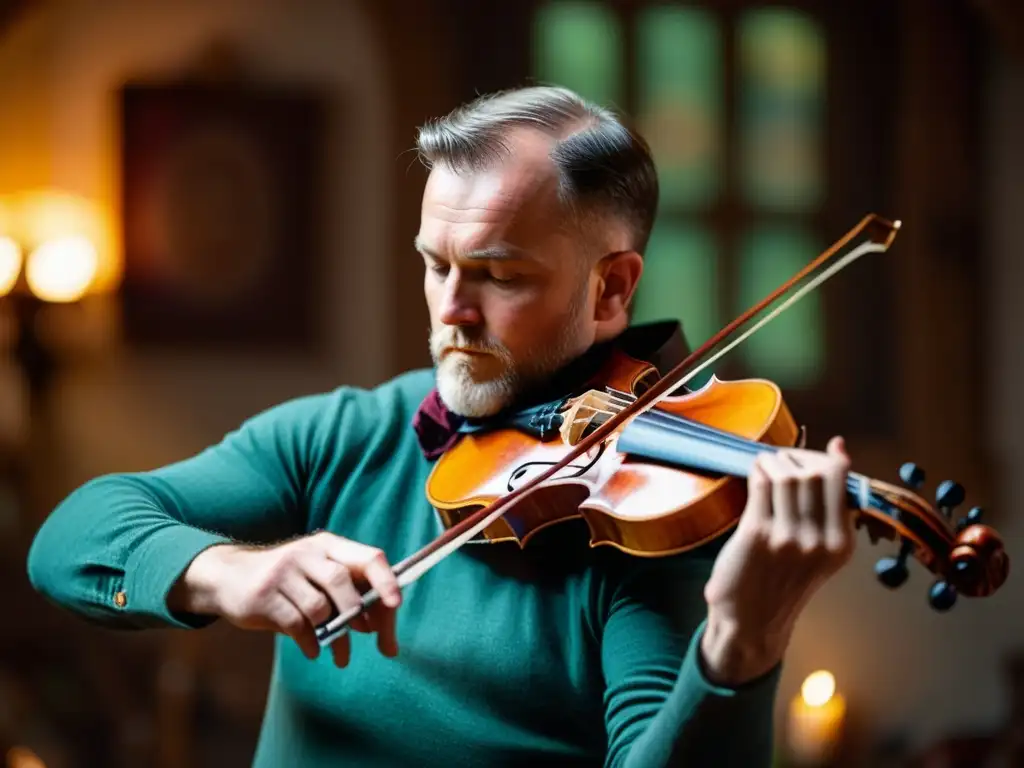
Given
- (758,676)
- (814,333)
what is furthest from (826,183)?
(758,676)

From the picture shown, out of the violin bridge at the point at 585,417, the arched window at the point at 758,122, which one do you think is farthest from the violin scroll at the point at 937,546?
the arched window at the point at 758,122

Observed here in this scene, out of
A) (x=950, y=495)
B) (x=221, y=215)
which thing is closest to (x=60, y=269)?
(x=221, y=215)

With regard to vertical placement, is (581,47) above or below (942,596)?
above

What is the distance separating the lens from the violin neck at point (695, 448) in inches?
30.0

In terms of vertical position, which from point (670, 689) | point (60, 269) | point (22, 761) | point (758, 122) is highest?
point (758, 122)

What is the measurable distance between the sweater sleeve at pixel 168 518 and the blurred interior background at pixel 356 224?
1.89 metres

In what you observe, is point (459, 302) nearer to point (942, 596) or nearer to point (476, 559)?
point (476, 559)

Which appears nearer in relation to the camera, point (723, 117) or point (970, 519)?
point (970, 519)

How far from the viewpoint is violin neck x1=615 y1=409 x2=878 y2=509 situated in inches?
30.0

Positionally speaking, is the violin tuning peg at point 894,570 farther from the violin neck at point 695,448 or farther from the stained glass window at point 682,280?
the stained glass window at point 682,280

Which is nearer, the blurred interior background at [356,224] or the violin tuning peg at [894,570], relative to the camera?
the violin tuning peg at [894,570]

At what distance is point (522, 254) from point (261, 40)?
2.51 m

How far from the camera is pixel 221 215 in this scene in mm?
3277

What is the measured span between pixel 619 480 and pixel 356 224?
242 centimetres
